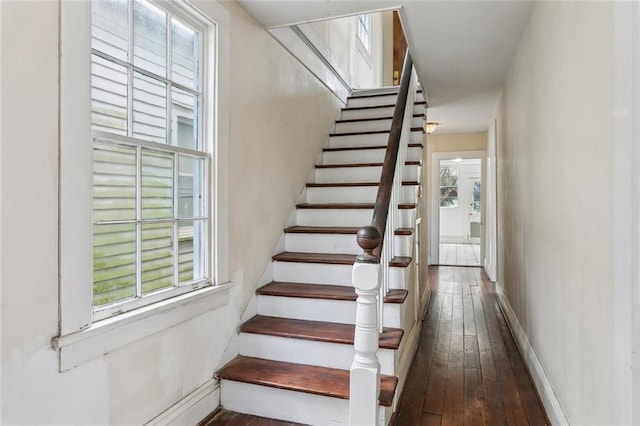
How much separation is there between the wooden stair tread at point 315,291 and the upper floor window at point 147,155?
548mm

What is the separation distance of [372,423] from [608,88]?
1.54m

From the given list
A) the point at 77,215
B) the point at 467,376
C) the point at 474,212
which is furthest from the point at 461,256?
the point at 77,215

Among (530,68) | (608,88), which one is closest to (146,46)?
(608,88)

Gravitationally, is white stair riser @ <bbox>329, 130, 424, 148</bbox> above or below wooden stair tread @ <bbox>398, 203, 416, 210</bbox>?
above

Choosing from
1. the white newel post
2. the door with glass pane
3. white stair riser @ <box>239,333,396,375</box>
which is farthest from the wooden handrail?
the door with glass pane

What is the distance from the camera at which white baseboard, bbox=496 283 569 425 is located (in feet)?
6.23

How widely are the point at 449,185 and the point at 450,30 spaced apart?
9052 mm

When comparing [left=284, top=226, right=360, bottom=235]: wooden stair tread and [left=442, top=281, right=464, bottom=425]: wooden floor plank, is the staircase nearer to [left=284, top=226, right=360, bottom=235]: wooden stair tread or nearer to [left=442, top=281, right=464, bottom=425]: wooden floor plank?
[left=284, top=226, right=360, bottom=235]: wooden stair tread

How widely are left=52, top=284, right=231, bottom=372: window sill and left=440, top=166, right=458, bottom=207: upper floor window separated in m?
10.1

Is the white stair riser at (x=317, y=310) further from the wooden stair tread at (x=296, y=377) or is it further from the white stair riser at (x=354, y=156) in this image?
the white stair riser at (x=354, y=156)

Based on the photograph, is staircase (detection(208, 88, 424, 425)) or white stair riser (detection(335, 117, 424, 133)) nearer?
staircase (detection(208, 88, 424, 425))

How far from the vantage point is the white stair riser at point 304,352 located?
205 cm

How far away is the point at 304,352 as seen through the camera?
2203 mm

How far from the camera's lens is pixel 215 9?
82.3 inches
